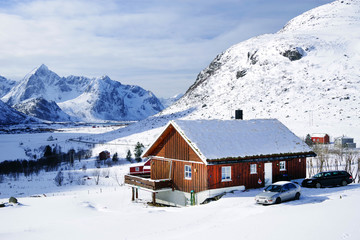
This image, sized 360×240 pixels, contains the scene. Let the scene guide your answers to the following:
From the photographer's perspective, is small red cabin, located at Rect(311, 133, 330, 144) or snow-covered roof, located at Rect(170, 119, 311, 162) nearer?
snow-covered roof, located at Rect(170, 119, 311, 162)

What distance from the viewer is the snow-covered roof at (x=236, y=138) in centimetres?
2662

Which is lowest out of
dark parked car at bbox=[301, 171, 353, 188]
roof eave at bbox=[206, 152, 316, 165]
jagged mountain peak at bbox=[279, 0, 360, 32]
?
dark parked car at bbox=[301, 171, 353, 188]

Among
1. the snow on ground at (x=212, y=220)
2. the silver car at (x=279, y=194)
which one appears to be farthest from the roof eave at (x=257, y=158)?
the silver car at (x=279, y=194)

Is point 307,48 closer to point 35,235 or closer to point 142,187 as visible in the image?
point 142,187

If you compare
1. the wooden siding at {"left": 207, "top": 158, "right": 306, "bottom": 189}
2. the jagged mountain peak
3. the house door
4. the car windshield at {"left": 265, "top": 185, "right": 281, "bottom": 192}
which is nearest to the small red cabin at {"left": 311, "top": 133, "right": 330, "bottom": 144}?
the wooden siding at {"left": 207, "top": 158, "right": 306, "bottom": 189}

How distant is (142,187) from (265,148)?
11.3 metres

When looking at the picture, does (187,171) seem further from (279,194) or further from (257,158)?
(279,194)

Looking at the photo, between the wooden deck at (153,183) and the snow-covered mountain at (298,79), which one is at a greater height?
the snow-covered mountain at (298,79)

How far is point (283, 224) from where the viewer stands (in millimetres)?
16281

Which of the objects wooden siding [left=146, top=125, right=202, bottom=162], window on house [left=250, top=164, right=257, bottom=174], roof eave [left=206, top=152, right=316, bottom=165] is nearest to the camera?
roof eave [left=206, top=152, right=316, bottom=165]

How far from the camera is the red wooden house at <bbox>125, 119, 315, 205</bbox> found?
26.4m

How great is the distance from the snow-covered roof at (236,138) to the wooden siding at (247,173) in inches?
38.8

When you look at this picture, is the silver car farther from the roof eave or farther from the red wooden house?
the red wooden house

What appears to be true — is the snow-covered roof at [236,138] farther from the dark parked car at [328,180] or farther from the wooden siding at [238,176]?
the dark parked car at [328,180]
